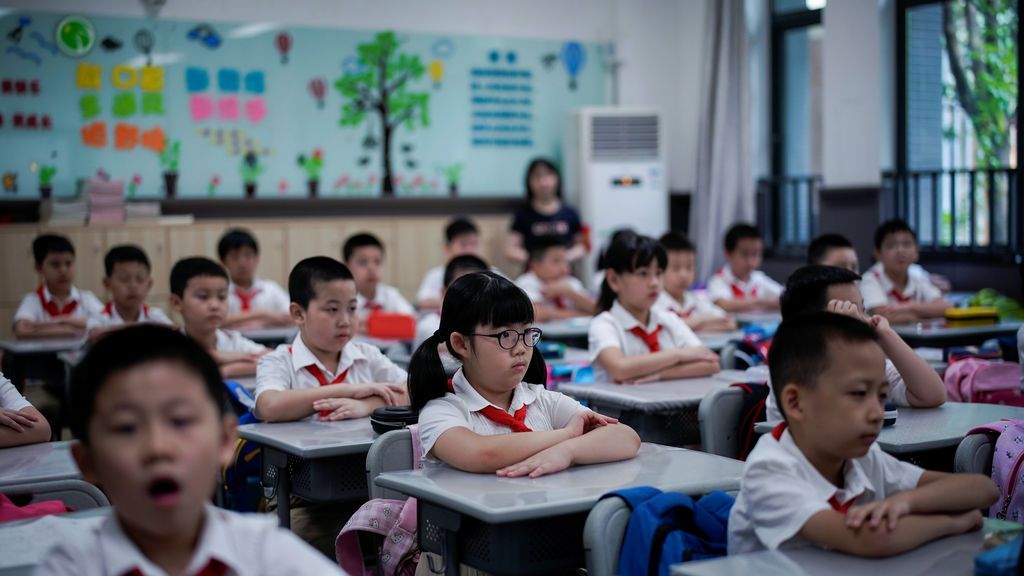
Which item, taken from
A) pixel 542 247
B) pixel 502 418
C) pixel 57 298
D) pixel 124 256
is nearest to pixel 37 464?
pixel 502 418

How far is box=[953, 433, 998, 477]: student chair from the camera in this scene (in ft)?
8.45

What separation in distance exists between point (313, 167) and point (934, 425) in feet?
20.6

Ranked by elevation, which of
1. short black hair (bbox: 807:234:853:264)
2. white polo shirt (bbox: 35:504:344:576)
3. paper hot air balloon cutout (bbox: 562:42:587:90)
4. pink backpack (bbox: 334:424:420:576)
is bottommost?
pink backpack (bbox: 334:424:420:576)

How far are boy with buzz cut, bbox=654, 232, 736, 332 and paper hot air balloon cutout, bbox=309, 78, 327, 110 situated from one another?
139 inches

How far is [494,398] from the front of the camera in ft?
8.80

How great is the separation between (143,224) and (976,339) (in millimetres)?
5317

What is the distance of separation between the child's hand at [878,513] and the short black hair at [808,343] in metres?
0.23

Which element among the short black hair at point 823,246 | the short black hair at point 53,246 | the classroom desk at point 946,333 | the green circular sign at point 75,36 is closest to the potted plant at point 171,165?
the green circular sign at point 75,36

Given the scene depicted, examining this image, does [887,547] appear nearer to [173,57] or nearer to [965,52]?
[965,52]

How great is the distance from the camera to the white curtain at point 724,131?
9.07 m

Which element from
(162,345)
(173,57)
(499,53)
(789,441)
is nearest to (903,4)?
(499,53)

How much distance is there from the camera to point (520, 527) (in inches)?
87.3

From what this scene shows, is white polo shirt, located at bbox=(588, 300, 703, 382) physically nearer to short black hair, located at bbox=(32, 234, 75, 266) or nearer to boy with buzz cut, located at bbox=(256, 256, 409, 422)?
boy with buzz cut, located at bbox=(256, 256, 409, 422)

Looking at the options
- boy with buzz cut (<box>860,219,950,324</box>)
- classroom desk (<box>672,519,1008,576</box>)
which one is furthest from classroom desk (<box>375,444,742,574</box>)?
boy with buzz cut (<box>860,219,950,324</box>)
